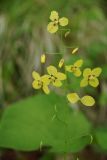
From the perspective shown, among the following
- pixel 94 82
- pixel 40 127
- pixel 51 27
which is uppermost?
pixel 51 27

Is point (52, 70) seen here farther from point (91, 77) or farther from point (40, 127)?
point (40, 127)

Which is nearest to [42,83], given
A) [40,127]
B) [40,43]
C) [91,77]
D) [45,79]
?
[45,79]

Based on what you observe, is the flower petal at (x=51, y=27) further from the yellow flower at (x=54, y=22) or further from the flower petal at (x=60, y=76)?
the flower petal at (x=60, y=76)

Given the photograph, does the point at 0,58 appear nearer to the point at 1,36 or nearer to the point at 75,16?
the point at 1,36

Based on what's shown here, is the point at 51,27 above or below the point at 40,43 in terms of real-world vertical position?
above

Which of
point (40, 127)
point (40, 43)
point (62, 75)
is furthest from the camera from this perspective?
point (40, 43)

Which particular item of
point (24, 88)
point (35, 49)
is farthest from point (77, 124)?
point (35, 49)

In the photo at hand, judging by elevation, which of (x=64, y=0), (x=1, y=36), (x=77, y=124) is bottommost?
(x=77, y=124)
